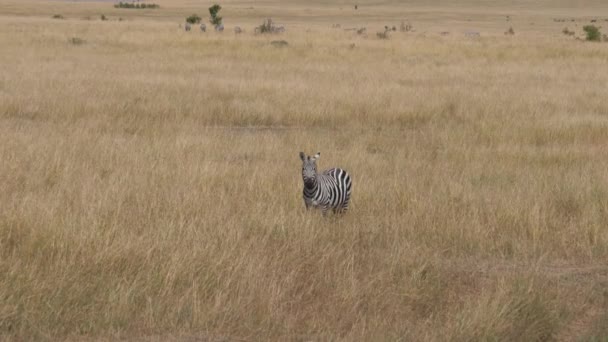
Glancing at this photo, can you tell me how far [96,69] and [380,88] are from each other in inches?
323

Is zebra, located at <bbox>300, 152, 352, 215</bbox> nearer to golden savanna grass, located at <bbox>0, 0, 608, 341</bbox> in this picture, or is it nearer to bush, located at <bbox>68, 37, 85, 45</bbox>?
golden savanna grass, located at <bbox>0, 0, 608, 341</bbox>

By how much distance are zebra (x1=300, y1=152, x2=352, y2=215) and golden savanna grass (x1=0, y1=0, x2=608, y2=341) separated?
0.15 metres

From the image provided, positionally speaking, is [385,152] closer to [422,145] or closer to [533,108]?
[422,145]

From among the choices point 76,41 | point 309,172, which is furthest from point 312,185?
point 76,41

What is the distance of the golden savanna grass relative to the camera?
17.7 feet

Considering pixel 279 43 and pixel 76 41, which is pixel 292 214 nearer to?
pixel 279 43

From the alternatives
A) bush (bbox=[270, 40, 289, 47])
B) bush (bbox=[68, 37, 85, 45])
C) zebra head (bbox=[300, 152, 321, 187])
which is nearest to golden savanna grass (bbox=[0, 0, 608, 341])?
zebra head (bbox=[300, 152, 321, 187])

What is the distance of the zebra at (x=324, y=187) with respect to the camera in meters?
7.38

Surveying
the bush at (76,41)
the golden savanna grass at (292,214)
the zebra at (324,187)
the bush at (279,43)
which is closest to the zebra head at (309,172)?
the zebra at (324,187)

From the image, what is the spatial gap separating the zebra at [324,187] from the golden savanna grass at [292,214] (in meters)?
0.15

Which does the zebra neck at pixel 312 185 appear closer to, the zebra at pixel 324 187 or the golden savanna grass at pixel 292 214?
the zebra at pixel 324 187

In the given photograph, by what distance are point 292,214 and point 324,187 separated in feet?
1.29

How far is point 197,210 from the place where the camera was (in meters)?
7.84

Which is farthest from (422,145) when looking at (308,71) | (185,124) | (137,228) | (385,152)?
(308,71)
